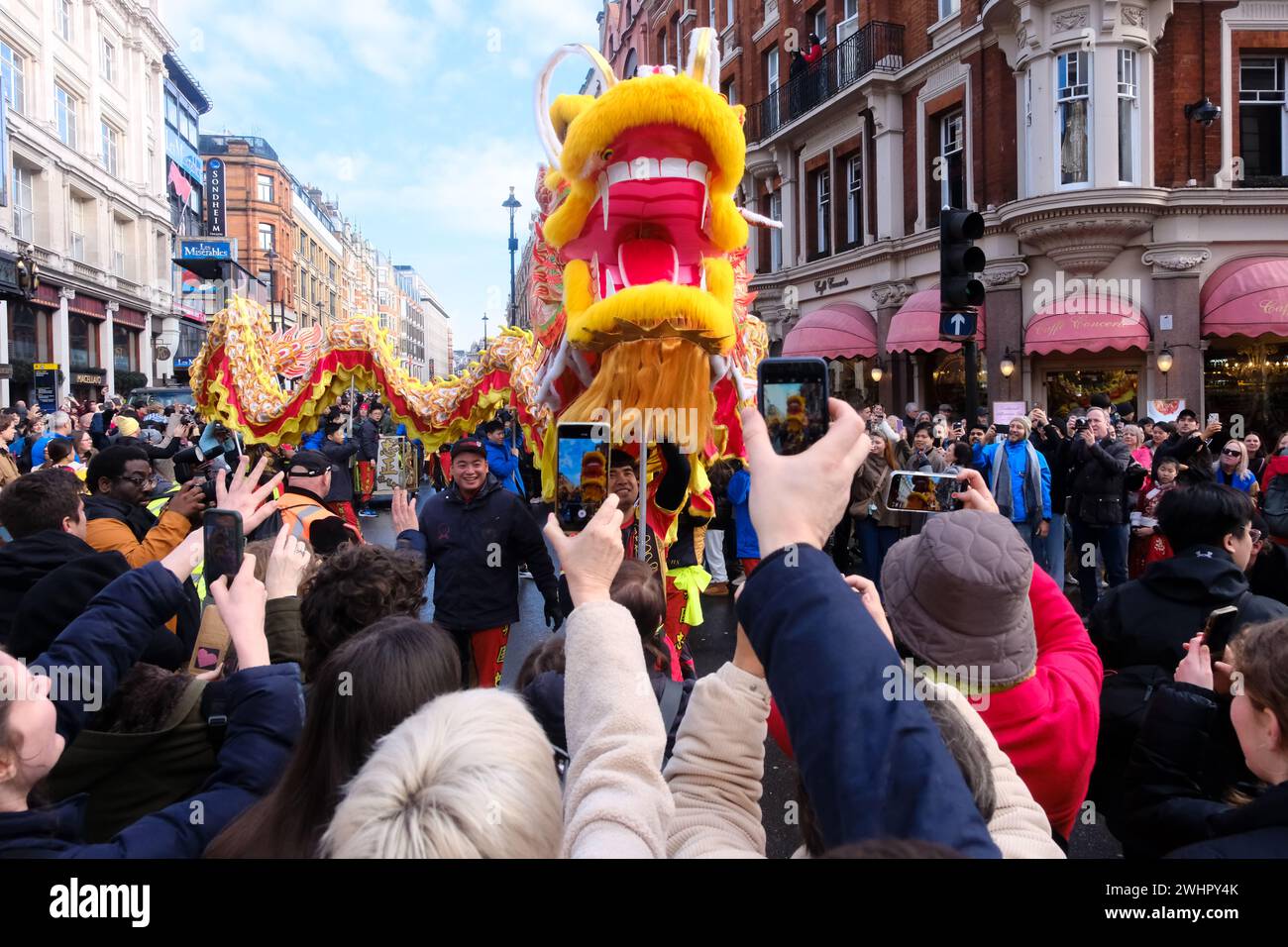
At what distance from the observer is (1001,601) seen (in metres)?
1.76

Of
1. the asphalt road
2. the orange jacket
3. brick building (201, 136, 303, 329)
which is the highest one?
brick building (201, 136, 303, 329)

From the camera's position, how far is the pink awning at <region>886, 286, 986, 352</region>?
52.9 feet

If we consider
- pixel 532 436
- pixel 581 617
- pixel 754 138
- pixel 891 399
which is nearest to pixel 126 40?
pixel 754 138

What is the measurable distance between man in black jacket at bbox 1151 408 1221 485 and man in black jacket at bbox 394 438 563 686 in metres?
4.42

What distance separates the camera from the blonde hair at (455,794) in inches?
39.0

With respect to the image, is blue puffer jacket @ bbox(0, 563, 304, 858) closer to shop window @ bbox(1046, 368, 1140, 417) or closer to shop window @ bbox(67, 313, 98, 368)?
shop window @ bbox(1046, 368, 1140, 417)

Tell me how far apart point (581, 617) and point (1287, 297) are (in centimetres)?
1552

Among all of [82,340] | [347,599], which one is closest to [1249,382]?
[347,599]

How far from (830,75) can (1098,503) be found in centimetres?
1530

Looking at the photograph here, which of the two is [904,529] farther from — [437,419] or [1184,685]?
[1184,685]

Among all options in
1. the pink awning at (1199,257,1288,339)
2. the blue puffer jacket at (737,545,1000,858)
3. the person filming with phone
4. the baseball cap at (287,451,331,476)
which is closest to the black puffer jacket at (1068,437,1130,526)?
the person filming with phone

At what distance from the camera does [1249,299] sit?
13.3 metres

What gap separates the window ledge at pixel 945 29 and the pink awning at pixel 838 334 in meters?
5.34

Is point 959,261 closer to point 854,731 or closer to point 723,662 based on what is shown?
point 723,662
